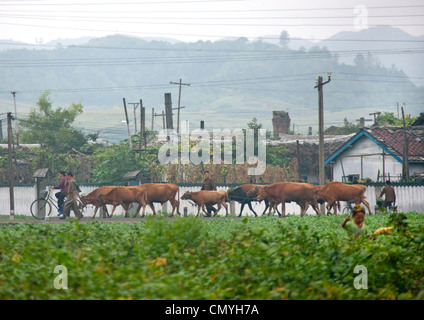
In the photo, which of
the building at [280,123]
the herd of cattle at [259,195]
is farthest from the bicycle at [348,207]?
the building at [280,123]

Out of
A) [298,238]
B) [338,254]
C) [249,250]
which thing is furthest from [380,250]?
[249,250]

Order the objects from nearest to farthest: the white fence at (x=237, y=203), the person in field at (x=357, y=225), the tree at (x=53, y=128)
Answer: the person in field at (x=357, y=225) → the white fence at (x=237, y=203) → the tree at (x=53, y=128)

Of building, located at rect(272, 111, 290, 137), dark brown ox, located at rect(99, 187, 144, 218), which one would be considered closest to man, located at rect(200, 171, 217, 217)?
dark brown ox, located at rect(99, 187, 144, 218)

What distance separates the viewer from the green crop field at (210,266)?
925 cm

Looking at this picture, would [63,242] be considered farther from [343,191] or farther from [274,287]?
[343,191]

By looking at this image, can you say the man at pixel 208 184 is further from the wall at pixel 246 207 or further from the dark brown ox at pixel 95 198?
the dark brown ox at pixel 95 198

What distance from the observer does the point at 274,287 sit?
32.6 feet

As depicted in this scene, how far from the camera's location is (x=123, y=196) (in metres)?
29.9

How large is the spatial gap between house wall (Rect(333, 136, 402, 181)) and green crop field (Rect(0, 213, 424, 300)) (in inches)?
1180

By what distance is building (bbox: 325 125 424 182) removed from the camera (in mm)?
41188

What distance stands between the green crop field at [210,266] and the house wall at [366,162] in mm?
29970

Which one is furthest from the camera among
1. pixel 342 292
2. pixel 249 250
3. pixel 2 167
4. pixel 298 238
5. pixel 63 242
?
pixel 2 167

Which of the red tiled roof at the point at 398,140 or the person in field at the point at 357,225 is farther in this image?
the red tiled roof at the point at 398,140
